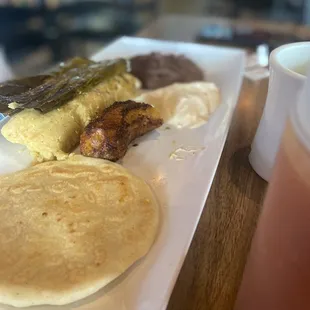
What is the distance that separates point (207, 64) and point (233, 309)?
0.98m

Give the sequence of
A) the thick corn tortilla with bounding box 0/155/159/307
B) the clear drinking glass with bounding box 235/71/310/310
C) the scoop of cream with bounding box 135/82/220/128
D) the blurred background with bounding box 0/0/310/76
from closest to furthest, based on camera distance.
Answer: the clear drinking glass with bounding box 235/71/310/310 → the thick corn tortilla with bounding box 0/155/159/307 → the scoop of cream with bounding box 135/82/220/128 → the blurred background with bounding box 0/0/310/76

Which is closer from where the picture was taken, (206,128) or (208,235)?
(208,235)

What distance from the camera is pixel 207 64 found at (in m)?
1.45

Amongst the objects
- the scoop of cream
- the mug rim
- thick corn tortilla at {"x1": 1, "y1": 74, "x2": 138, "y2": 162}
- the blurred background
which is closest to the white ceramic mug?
the mug rim

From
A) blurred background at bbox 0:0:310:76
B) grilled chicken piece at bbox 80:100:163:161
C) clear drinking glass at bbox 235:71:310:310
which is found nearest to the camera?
clear drinking glass at bbox 235:71:310:310

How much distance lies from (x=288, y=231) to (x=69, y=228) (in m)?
0.35

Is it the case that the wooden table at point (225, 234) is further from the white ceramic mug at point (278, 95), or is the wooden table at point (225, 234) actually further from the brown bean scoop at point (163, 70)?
the brown bean scoop at point (163, 70)

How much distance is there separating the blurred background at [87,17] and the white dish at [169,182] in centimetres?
214

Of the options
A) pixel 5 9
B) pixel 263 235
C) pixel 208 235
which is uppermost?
pixel 263 235

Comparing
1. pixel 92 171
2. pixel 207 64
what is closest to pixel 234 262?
pixel 92 171

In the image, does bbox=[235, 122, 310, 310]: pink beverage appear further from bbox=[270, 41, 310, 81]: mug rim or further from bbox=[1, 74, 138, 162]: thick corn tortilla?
bbox=[1, 74, 138, 162]: thick corn tortilla

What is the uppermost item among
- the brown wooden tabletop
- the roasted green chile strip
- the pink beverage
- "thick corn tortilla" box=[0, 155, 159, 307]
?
the pink beverage

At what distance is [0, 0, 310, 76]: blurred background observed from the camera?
3.13m

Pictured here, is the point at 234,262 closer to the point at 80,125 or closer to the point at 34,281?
the point at 34,281
